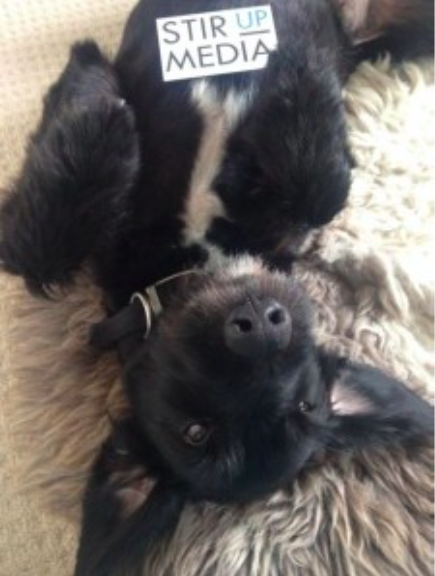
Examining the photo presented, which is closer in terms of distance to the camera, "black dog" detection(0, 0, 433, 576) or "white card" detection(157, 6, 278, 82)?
"black dog" detection(0, 0, 433, 576)

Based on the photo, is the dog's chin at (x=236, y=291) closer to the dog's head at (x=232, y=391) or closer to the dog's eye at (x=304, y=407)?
the dog's head at (x=232, y=391)

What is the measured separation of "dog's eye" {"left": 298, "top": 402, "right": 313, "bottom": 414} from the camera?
1.08 metres

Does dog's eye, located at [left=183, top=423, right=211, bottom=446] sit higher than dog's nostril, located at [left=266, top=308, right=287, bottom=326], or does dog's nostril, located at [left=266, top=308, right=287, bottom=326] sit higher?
dog's nostril, located at [left=266, top=308, right=287, bottom=326]

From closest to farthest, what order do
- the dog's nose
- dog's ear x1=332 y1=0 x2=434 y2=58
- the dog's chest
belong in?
the dog's nose < the dog's chest < dog's ear x1=332 y1=0 x2=434 y2=58

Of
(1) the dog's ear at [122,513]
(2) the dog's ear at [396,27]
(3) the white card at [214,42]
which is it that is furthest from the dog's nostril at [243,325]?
(2) the dog's ear at [396,27]

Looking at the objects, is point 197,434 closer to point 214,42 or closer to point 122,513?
point 122,513

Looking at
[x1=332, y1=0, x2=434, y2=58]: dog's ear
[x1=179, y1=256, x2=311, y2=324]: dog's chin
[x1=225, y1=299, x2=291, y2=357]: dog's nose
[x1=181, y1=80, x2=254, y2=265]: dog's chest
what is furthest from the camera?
[x1=332, y1=0, x2=434, y2=58]: dog's ear

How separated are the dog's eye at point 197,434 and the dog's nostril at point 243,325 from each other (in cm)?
13

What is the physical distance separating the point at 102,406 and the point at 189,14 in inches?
23.6

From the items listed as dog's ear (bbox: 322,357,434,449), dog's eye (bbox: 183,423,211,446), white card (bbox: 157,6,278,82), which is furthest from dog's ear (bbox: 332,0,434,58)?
dog's eye (bbox: 183,423,211,446)

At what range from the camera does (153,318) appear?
Result: 1172mm

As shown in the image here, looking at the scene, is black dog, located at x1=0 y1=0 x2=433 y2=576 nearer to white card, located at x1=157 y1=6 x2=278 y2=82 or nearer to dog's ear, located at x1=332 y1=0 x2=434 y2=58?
white card, located at x1=157 y1=6 x2=278 y2=82

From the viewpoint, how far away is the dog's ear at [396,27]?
1.44 metres

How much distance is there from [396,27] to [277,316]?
66cm
